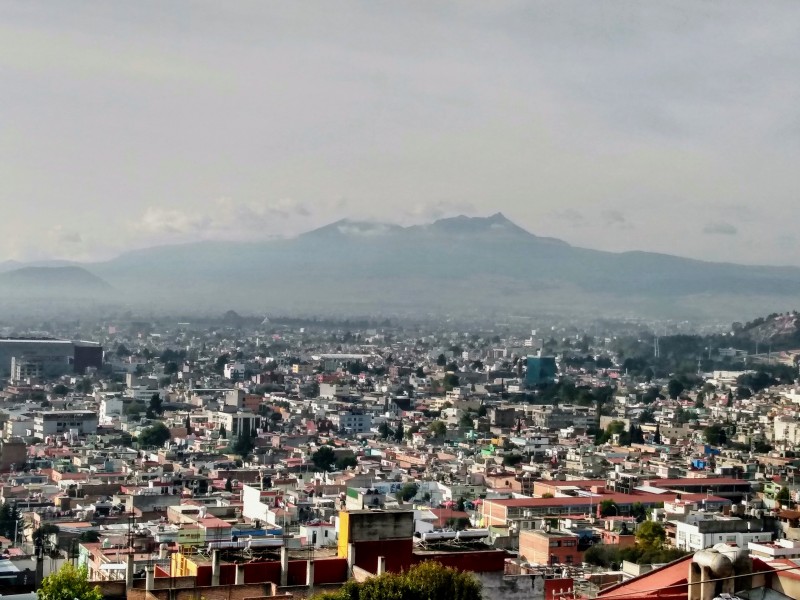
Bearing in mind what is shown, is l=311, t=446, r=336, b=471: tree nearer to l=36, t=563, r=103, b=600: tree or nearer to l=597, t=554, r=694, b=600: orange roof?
l=36, t=563, r=103, b=600: tree

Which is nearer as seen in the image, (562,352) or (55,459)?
(55,459)

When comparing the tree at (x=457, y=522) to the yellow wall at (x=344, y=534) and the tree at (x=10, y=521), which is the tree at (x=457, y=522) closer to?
the tree at (x=10, y=521)

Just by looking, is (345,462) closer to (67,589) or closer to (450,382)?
(67,589)

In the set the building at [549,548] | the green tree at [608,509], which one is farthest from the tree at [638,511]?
the building at [549,548]

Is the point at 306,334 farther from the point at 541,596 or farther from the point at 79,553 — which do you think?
the point at 541,596

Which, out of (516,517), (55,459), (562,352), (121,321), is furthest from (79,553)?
(121,321)
